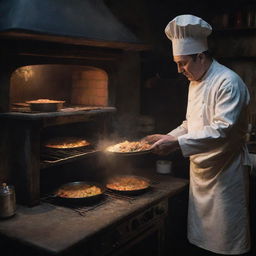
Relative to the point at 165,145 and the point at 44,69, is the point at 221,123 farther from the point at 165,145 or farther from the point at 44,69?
the point at 44,69

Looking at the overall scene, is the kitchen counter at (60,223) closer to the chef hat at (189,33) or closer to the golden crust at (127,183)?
the golden crust at (127,183)

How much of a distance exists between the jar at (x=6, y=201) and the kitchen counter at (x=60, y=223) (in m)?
0.06

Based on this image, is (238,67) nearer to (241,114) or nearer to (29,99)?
(241,114)

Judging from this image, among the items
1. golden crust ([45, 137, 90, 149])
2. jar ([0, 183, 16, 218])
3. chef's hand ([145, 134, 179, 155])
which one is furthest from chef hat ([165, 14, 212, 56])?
jar ([0, 183, 16, 218])

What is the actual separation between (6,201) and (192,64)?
6.95ft

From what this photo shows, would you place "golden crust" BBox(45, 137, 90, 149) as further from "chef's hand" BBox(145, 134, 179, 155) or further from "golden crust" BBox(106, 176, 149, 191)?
"chef's hand" BBox(145, 134, 179, 155)

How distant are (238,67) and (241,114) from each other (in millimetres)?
4131

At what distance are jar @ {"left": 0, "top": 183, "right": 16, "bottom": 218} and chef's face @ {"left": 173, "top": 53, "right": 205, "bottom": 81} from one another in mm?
1962

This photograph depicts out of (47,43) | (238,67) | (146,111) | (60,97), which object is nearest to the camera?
(47,43)

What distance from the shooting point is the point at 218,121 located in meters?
3.27

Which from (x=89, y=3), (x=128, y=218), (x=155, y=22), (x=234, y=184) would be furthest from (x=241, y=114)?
(x=155, y=22)

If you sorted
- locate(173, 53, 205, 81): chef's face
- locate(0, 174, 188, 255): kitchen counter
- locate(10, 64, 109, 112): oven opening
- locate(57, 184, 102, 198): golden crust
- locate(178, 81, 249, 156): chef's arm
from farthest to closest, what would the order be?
locate(10, 64, 109, 112): oven opening
locate(173, 53, 205, 81): chef's face
locate(57, 184, 102, 198): golden crust
locate(178, 81, 249, 156): chef's arm
locate(0, 174, 188, 255): kitchen counter

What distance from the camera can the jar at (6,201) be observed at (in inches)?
114

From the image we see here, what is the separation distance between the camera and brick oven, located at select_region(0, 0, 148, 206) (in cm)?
281
